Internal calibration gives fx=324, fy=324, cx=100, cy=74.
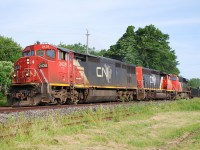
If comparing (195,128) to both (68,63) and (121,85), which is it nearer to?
(68,63)

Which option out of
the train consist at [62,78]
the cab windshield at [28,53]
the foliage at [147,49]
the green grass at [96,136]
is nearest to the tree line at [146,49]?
the foliage at [147,49]

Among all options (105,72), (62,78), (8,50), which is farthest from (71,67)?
(8,50)

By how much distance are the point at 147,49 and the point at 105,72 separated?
49.7 m

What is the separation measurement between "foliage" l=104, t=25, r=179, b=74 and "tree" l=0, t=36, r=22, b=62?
70.6 feet

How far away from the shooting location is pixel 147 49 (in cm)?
7375

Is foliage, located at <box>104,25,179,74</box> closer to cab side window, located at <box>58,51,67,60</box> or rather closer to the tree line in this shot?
the tree line

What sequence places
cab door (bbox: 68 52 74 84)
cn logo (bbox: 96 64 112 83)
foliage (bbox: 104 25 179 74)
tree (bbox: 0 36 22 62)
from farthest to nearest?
foliage (bbox: 104 25 179 74), tree (bbox: 0 36 22 62), cn logo (bbox: 96 64 112 83), cab door (bbox: 68 52 74 84)

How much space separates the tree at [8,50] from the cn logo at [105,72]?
128 feet

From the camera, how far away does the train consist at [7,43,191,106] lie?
1817 cm

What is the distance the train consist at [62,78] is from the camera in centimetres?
1817

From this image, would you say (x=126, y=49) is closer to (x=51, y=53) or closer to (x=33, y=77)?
(x=51, y=53)

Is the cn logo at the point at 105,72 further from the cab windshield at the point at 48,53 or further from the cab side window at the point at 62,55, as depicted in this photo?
the cab windshield at the point at 48,53

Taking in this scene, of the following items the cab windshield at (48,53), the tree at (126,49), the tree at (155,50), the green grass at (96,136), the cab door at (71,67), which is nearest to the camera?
the green grass at (96,136)

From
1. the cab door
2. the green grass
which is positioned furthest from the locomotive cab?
the green grass
